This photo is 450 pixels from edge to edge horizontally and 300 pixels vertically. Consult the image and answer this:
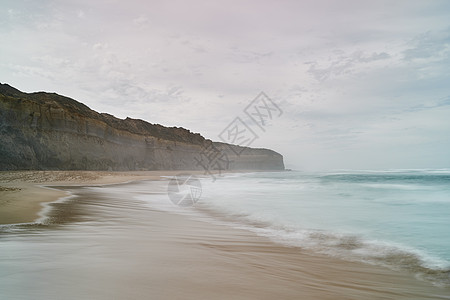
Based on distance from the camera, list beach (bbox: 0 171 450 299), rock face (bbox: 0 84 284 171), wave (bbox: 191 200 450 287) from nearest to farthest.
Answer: beach (bbox: 0 171 450 299)
wave (bbox: 191 200 450 287)
rock face (bbox: 0 84 284 171)

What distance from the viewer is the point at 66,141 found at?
88.2ft

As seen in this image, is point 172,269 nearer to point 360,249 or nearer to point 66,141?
point 360,249

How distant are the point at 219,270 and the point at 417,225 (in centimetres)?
529

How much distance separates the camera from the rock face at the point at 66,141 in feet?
74.4

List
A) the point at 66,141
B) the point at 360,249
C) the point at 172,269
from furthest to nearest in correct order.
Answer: the point at 66,141
the point at 360,249
the point at 172,269

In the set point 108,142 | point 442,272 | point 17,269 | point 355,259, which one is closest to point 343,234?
point 355,259

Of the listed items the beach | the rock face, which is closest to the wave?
the beach

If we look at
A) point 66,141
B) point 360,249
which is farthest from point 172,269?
point 66,141

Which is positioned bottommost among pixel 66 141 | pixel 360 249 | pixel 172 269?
pixel 360 249

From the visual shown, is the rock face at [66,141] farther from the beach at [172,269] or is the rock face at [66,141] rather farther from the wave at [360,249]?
the wave at [360,249]

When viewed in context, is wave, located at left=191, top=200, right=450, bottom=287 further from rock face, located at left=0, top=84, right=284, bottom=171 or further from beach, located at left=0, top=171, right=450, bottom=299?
rock face, located at left=0, top=84, right=284, bottom=171

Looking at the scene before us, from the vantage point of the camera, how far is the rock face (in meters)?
22.7

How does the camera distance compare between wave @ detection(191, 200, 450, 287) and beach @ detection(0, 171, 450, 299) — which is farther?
wave @ detection(191, 200, 450, 287)

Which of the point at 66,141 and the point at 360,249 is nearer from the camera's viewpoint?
the point at 360,249
